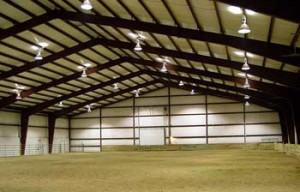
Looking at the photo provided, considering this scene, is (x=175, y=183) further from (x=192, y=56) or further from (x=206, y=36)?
(x=192, y=56)

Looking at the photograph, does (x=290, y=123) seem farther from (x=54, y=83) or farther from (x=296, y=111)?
(x=54, y=83)

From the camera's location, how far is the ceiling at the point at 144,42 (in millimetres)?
20188

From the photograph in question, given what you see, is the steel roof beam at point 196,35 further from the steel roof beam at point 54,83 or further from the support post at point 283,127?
the support post at point 283,127

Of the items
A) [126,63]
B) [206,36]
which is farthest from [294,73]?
[126,63]

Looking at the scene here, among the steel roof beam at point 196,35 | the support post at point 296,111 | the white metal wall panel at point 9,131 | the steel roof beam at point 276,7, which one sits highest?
the steel roof beam at point 196,35

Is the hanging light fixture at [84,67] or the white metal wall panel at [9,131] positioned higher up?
the hanging light fixture at [84,67]

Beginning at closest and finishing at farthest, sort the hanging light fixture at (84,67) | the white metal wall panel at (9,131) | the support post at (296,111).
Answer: the support post at (296,111), the hanging light fixture at (84,67), the white metal wall panel at (9,131)

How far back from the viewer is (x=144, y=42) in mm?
31672

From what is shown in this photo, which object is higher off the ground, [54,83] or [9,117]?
[54,83]

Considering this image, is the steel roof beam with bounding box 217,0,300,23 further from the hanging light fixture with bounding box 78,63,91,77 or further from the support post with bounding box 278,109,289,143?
the support post with bounding box 278,109,289,143

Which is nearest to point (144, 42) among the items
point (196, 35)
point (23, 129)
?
point (196, 35)

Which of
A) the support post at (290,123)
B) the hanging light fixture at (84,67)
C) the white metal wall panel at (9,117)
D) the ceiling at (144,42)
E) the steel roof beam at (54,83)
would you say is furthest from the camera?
the white metal wall panel at (9,117)

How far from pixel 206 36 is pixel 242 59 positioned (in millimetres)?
6764

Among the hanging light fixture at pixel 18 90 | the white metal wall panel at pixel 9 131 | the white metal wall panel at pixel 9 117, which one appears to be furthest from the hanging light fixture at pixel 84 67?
the white metal wall panel at pixel 9 131
